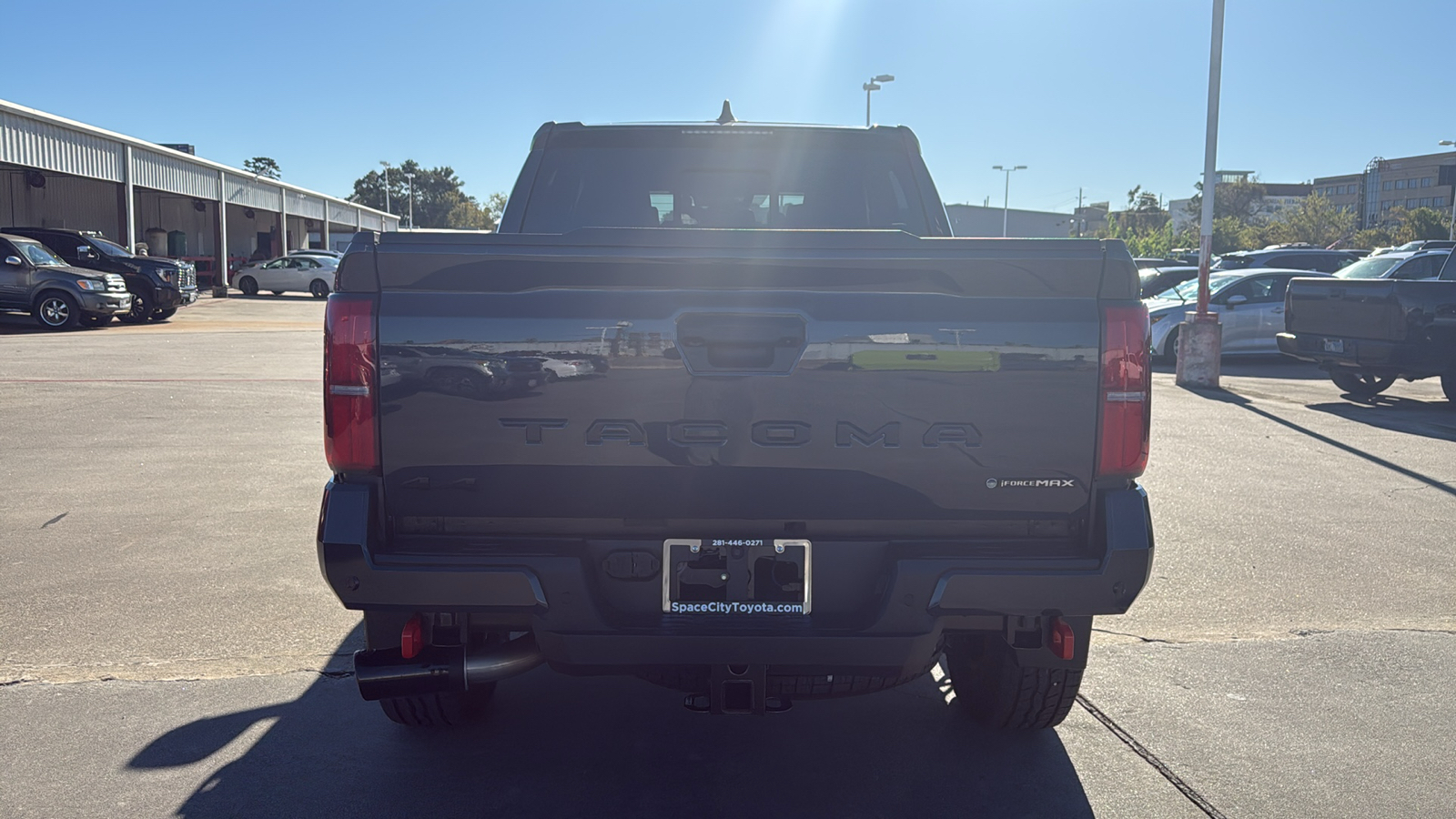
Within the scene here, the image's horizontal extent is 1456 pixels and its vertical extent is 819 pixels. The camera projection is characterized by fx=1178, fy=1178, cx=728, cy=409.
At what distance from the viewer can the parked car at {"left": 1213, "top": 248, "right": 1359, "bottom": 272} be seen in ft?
81.1

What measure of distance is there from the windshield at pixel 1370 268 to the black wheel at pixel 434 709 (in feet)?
47.8

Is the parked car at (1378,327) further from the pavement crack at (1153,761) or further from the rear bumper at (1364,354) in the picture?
the pavement crack at (1153,761)

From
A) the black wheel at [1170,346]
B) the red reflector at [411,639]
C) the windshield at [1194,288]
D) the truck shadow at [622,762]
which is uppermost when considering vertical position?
the windshield at [1194,288]

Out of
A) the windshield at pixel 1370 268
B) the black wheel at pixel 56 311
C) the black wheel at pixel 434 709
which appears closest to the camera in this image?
the black wheel at pixel 434 709

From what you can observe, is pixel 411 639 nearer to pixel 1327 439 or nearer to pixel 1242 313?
pixel 1327 439

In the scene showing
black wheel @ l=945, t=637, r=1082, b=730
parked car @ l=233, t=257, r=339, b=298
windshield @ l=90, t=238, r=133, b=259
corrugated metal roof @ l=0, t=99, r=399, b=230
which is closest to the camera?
black wheel @ l=945, t=637, r=1082, b=730

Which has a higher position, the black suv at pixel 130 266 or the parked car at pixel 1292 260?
the parked car at pixel 1292 260

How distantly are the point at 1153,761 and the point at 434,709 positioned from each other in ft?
7.70

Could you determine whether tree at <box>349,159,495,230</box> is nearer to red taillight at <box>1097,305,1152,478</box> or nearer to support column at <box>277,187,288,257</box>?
support column at <box>277,187,288,257</box>

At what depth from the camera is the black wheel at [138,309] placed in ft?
85.0

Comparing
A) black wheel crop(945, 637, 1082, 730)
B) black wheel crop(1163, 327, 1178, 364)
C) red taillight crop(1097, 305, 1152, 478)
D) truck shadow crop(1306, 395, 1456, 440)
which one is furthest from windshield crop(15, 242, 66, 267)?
red taillight crop(1097, 305, 1152, 478)

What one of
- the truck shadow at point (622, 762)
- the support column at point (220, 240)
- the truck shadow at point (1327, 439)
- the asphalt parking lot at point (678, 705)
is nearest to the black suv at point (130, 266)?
the support column at point (220, 240)

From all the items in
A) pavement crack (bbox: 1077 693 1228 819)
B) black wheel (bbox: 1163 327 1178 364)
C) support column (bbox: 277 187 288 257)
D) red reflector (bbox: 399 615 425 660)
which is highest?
support column (bbox: 277 187 288 257)

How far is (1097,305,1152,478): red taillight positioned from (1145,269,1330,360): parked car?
16.1 m
